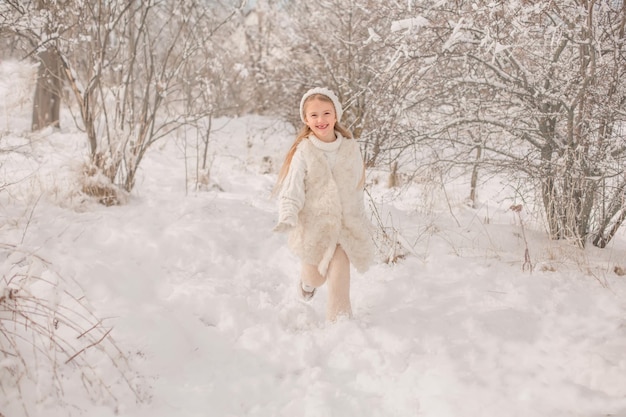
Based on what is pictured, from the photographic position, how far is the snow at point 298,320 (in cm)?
198

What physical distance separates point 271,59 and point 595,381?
1078 cm

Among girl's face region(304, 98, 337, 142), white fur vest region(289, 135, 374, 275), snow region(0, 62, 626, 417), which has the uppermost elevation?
girl's face region(304, 98, 337, 142)

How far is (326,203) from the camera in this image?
2736 mm

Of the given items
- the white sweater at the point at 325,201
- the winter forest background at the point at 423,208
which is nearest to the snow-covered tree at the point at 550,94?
the winter forest background at the point at 423,208

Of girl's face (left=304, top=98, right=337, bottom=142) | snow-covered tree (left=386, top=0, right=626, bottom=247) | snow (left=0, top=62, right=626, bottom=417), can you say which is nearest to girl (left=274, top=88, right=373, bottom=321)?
girl's face (left=304, top=98, right=337, bottom=142)

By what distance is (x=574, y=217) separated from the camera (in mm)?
3689

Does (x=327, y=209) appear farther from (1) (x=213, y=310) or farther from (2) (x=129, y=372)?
(2) (x=129, y=372)

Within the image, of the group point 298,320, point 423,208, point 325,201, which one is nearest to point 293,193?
point 325,201

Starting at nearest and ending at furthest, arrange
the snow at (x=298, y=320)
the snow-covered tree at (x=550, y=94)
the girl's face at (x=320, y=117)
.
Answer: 1. the snow at (x=298, y=320)
2. the girl's face at (x=320, y=117)
3. the snow-covered tree at (x=550, y=94)

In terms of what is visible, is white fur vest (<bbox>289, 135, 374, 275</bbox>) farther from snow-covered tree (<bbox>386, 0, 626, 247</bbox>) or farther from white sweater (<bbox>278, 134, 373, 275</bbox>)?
snow-covered tree (<bbox>386, 0, 626, 247</bbox>)

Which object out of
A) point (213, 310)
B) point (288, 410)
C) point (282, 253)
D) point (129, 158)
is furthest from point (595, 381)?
point (129, 158)

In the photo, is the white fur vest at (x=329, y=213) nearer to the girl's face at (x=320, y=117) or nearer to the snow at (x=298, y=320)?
the girl's face at (x=320, y=117)

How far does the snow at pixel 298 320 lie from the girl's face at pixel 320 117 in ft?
3.58

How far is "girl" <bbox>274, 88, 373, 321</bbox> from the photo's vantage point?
9.00 ft
